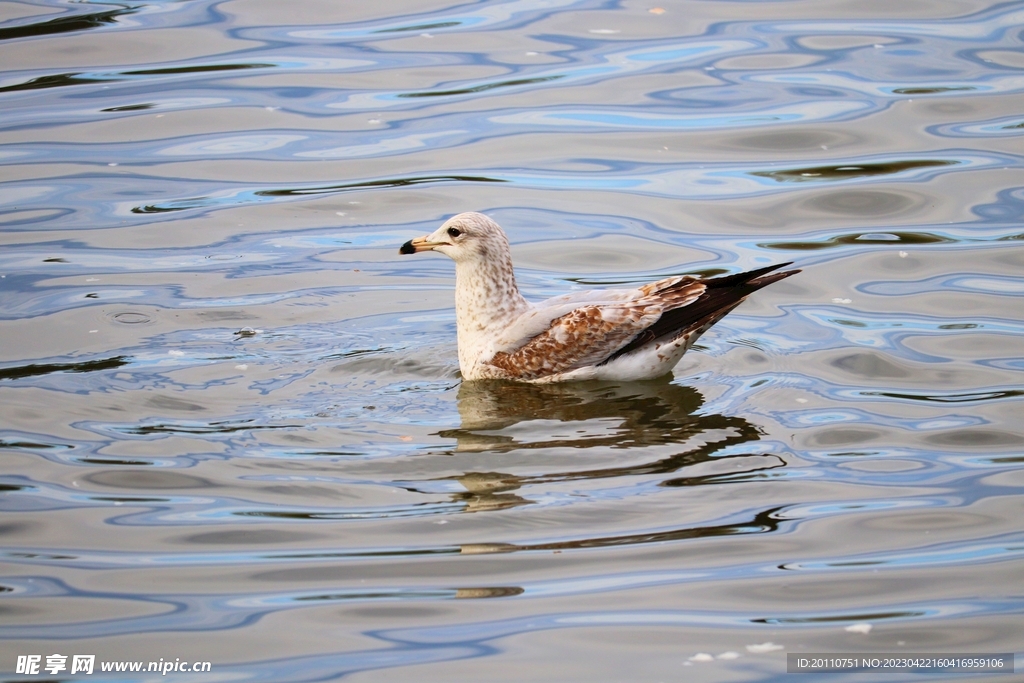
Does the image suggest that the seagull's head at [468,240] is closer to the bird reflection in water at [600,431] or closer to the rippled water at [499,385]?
the rippled water at [499,385]

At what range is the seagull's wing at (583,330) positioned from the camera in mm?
8961

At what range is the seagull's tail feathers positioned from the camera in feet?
29.0

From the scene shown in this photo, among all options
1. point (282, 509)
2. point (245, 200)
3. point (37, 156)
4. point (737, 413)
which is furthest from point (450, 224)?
point (37, 156)

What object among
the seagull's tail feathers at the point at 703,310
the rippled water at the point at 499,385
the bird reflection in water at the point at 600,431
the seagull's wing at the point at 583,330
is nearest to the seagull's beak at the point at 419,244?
the rippled water at the point at 499,385

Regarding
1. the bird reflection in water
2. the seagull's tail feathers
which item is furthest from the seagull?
the bird reflection in water

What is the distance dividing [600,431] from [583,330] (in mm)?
1120

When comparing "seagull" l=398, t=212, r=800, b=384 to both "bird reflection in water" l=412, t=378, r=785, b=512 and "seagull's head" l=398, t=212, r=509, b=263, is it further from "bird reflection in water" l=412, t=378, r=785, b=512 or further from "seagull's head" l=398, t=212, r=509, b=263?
"bird reflection in water" l=412, t=378, r=785, b=512

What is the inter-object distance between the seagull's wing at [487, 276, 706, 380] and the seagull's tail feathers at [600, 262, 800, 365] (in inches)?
1.4

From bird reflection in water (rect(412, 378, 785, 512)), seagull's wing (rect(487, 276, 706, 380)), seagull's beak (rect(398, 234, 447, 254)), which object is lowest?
bird reflection in water (rect(412, 378, 785, 512))

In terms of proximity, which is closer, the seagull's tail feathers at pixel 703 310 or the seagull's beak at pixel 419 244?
the seagull's tail feathers at pixel 703 310

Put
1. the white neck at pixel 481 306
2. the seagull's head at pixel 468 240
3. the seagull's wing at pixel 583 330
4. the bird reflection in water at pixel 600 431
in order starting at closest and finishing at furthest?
the bird reflection in water at pixel 600 431
the seagull's wing at pixel 583 330
the white neck at pixel 481 306
the seagull's head at pixel 468 240

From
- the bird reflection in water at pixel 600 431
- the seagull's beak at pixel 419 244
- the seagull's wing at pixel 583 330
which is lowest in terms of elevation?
the bird reflection in water at pixel 600 431

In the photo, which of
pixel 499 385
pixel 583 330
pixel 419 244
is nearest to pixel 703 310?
pixel 583 330

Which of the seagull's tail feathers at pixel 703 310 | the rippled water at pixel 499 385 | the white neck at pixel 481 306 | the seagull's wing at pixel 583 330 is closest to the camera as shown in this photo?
the rippled water at pixel 499 385
